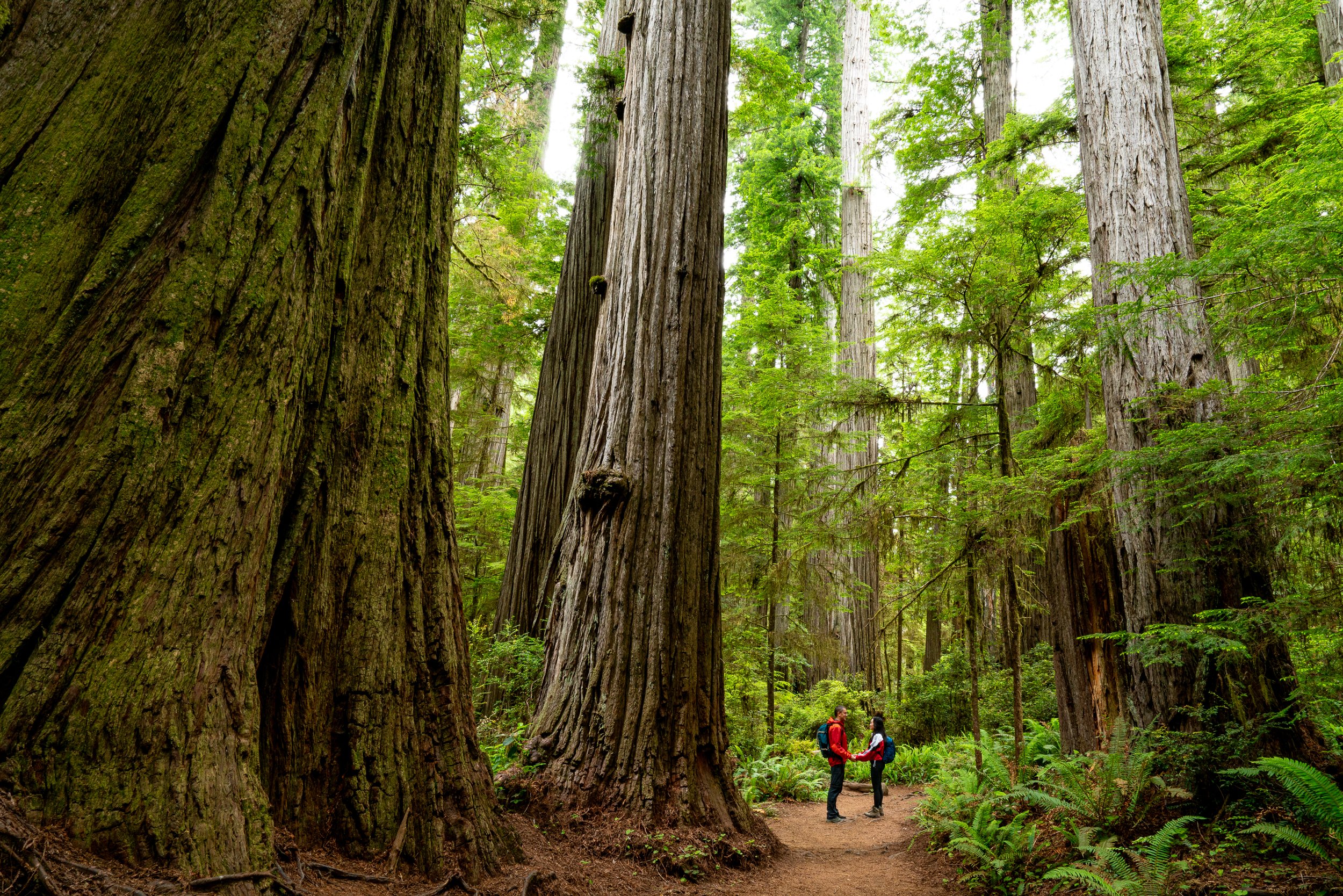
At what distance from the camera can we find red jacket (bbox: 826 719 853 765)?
8.58m

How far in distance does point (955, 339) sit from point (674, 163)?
4.20 meters

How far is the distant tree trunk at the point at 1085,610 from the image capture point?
20.3 feet

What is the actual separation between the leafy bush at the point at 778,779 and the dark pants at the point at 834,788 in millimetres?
1027

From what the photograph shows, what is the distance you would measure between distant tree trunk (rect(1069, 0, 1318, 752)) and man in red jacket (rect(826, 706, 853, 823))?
3.95 meters

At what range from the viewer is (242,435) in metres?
2.21

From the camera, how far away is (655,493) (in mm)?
5164

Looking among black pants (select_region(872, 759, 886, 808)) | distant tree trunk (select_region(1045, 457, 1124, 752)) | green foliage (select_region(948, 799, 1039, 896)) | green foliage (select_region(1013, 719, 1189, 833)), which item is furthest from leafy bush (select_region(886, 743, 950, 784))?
green foliage (select_region(1013, 719, 1189, 833))

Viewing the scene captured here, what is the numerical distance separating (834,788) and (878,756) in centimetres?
97

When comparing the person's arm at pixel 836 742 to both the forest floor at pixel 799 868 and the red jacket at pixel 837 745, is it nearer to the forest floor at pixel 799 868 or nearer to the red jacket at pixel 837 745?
the red jacket at pixel 837 745

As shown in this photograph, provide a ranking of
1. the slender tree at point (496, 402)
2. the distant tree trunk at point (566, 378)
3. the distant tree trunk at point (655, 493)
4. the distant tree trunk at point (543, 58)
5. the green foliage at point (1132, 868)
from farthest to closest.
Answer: the slender tree at point (496, 402), the distant tree trunk at point (543, 58), the distant tree trunk at point (566, 378), the distant tree trunk at point (655, 493), the green foliage at point (1132, 868)

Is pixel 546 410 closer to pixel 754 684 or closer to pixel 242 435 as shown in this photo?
pixel 242 435

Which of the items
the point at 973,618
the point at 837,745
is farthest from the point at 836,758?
the point at 973,618

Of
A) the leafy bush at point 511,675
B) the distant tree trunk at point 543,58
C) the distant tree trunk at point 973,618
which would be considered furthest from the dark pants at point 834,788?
the distant tree trunk at point 543,58

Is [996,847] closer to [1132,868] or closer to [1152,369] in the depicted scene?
[1132,868]
